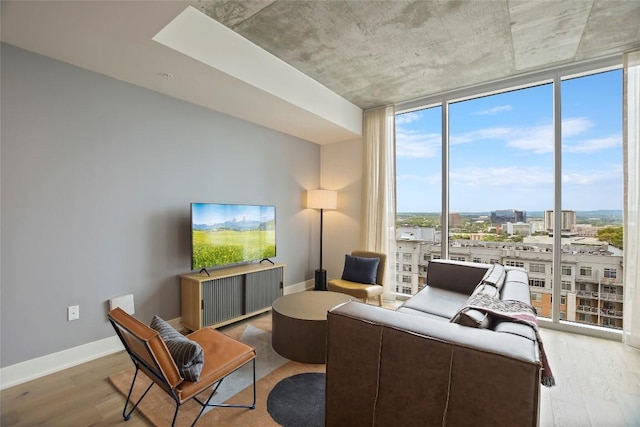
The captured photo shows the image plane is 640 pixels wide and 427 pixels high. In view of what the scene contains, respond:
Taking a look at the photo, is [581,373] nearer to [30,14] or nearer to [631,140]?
[631,140]

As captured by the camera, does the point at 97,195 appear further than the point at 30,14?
Yes

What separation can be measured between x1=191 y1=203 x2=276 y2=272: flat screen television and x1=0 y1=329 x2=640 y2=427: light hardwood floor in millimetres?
1196

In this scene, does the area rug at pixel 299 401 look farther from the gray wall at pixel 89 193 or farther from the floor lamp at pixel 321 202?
the floor lamp at pixel 321 202

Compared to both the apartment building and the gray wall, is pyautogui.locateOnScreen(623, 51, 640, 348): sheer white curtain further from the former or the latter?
the gray wall

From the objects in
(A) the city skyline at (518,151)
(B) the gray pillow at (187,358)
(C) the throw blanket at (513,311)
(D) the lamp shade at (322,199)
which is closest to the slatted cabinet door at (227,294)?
(D) the lamp shade at (322,199)

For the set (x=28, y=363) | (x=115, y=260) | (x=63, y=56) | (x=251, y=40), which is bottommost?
(x=28, y=363)

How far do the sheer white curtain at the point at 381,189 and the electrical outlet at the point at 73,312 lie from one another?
3.52m

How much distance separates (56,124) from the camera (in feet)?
7.77

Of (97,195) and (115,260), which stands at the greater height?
(97,195)

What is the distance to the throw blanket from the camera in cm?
133

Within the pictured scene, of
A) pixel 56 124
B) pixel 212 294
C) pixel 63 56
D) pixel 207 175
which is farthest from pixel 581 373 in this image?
pixel 63 56

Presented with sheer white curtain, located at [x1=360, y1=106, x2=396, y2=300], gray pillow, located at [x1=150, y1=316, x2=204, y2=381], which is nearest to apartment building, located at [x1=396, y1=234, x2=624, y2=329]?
sheer white curtain, located at [x1=360, y1=106, x2=396, y2=300]

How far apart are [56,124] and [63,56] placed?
550 mm

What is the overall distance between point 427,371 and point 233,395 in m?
1.47
